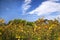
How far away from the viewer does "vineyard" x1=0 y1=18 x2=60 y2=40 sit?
8.52 ft

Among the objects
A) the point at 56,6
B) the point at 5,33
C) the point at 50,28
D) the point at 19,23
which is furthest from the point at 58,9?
the point at 5,33

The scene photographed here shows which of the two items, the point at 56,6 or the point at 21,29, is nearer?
the point at 21,29

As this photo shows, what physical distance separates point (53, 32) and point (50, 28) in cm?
6

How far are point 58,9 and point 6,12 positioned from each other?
676 mm

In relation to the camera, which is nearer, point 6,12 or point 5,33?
point 5,33

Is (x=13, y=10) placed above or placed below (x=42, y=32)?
above

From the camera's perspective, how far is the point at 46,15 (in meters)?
2.77

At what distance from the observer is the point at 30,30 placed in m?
2.64

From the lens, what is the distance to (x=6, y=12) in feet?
9.14

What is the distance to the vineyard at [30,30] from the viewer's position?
260 cm

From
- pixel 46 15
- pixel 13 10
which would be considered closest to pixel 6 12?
pixel 13 10

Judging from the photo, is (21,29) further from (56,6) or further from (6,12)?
(56,6)

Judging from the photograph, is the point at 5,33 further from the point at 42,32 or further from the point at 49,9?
the point at 49,9

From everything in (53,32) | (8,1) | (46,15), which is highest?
(8,1)
